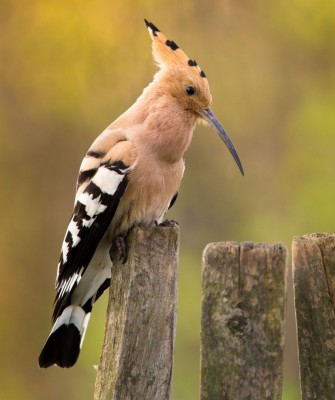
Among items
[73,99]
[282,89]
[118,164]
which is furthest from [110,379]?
[282,89]

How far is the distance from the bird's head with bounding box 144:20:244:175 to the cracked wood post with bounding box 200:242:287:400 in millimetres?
1189

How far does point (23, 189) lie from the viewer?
5922mm

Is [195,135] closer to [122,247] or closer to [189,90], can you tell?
[189,90]

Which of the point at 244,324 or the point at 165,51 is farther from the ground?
the point at 165,51

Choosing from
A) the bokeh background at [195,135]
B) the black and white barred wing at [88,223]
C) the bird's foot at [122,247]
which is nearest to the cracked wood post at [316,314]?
the bird's foot at [122,247]

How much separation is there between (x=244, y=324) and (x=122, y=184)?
104cm

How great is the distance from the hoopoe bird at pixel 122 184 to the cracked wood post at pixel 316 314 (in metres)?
0.77

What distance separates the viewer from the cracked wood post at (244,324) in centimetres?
193

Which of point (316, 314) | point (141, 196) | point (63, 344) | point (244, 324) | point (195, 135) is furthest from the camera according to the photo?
point (195, 135)

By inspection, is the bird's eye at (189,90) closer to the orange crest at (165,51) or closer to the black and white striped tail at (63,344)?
the orange crest at (165,51)

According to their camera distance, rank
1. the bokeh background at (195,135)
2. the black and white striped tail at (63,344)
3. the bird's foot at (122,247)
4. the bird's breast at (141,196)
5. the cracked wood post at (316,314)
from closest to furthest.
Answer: the cracked wood post at (316,314)
the bird's foot at (122,247)
the black and white striped tail at (63,344)
the bird's breast at (141,196)
the bokeh background at (195,135)

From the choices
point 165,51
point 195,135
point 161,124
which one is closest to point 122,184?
point 161,124

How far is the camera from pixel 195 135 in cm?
585

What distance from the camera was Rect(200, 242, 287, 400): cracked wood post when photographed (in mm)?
1935
